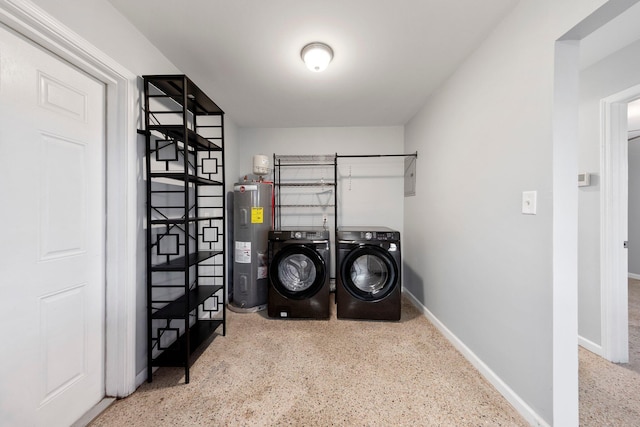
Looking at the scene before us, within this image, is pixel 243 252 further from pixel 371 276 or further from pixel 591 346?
pixel 591 346

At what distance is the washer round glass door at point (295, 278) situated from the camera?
2.28 metres

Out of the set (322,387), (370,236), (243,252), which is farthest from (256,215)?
(322,387)

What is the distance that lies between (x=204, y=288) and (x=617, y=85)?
3.53 m

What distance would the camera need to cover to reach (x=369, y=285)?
2.33m

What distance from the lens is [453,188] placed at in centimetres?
190

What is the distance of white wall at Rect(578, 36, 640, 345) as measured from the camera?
171cm

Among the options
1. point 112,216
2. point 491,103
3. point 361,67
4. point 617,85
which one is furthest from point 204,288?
point 617,85

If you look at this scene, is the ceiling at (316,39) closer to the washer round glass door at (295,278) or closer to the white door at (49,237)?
the white door at (49,237)

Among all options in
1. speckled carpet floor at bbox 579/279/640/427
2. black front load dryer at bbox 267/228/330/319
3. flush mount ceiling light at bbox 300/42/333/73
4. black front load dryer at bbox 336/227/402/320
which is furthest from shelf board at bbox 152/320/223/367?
speckled carpet floor at bbox 579/279/640/427

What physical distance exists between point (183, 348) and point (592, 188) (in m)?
3.34

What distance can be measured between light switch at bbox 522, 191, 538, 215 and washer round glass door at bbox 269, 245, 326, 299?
5.22 ft

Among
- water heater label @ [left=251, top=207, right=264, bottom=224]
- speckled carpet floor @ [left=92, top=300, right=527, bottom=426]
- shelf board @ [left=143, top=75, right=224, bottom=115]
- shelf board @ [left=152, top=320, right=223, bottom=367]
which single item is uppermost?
shelf board @ [left=143, top=75, right=224, bottom=115]

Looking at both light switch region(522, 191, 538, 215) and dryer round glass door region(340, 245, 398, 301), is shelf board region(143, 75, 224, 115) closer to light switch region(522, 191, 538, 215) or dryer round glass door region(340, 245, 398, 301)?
dryer round glass door region(340, 245, 398, 301)

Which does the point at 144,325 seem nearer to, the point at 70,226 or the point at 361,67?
the point at 70,226
